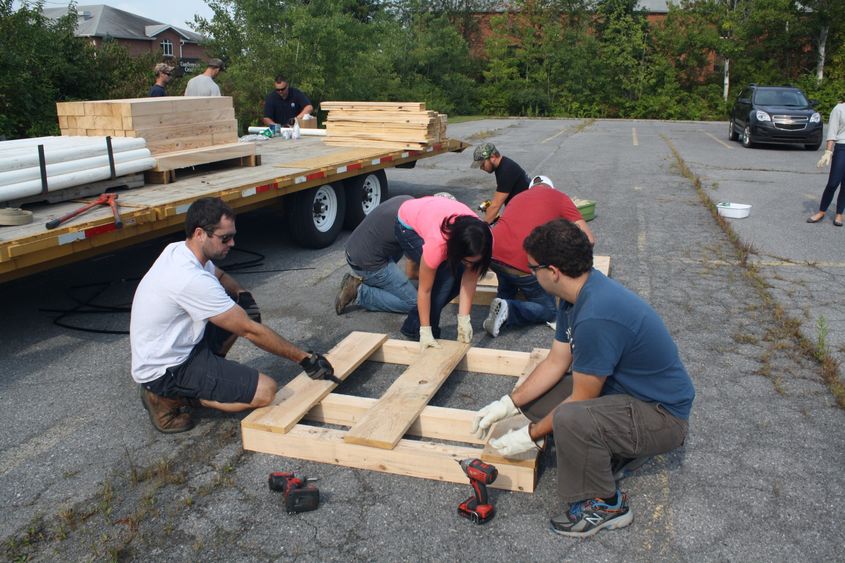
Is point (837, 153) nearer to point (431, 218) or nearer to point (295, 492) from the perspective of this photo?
point (431, 218)

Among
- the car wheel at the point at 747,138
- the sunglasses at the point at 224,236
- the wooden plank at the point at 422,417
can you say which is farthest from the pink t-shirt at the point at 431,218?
the car wheel at the point at 747,138

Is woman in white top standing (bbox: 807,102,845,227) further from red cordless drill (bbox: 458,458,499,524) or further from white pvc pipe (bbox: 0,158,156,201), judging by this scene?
white pvc pipe (bbox: 0,158,156,201)

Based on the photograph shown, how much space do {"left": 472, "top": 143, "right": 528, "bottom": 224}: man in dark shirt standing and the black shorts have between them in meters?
3.64

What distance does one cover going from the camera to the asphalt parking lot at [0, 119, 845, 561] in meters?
3.12

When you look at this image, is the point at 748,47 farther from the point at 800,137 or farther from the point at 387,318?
the point at 387,318

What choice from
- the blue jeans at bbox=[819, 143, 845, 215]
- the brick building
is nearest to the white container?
the blue jeans at bbox=[819, 143, 845, 215]

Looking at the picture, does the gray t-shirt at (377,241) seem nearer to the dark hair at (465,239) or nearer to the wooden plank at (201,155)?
the dark hair at (465,239)

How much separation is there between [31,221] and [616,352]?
421 cm

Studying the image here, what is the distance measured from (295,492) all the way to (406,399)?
40.4 inches

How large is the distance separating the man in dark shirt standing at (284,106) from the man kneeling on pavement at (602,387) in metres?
9.07

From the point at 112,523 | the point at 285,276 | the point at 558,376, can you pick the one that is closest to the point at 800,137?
the point at 285,276

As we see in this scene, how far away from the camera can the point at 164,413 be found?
4.05 meters

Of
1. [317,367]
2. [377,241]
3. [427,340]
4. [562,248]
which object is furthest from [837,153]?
[317,367]

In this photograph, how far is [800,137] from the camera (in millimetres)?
17391
